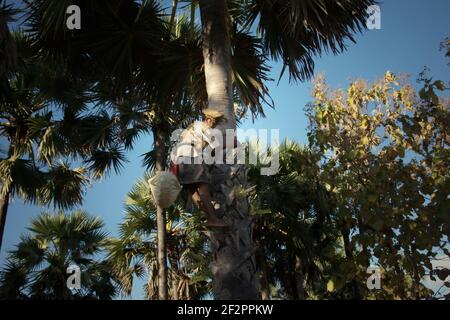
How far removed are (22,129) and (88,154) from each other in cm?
173

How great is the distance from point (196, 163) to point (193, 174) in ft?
0.33

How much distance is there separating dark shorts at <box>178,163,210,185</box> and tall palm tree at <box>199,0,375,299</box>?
9 cm

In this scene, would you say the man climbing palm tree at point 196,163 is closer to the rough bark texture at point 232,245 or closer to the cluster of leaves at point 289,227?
the rough bark texture at point 232,245

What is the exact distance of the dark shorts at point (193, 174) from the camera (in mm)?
3543

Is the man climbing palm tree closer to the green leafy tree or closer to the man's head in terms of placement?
the man's head

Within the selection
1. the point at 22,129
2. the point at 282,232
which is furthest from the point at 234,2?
the point at 22,129

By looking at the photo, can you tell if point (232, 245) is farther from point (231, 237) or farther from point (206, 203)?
point (206, 203)

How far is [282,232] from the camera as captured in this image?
11.3 meters

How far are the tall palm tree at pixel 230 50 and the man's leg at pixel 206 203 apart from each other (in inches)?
3.2

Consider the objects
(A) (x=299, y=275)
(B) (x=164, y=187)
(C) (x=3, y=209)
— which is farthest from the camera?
(A) (x=299, y=275)

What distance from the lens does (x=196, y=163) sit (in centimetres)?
361

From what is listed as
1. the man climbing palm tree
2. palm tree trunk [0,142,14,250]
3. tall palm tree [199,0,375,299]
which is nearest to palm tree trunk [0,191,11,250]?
palm tree trunk [0,142,14,250]

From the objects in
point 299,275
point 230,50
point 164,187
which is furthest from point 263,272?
point 164,187

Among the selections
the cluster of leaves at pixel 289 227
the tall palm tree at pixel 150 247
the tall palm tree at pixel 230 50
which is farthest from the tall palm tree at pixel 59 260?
the tall palm tree at pixel 230 50
